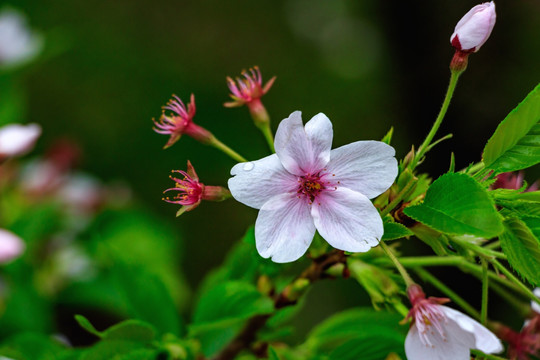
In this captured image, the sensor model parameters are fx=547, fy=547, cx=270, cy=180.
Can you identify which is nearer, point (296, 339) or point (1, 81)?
point (1, 81)

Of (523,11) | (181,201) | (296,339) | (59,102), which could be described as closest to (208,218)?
(296,339)

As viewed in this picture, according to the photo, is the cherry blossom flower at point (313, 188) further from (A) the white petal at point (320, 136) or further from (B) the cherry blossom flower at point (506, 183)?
(B) the cherry blossom flower at point (506, 183)

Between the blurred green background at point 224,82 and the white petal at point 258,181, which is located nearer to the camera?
the white petal at point 258,181

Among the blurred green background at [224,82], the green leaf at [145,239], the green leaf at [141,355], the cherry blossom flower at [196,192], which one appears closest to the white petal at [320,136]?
the cherry blossom flower at [196,192]

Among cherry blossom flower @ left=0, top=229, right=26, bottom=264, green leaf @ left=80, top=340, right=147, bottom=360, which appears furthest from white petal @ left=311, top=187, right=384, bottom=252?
cherry blossom flower @ left=0, top=229, right=26, bottom=264

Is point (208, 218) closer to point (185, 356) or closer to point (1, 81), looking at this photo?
point (1, 81)

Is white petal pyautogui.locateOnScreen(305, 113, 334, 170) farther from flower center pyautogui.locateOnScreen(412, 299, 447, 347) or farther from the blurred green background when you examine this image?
the blurred green background
